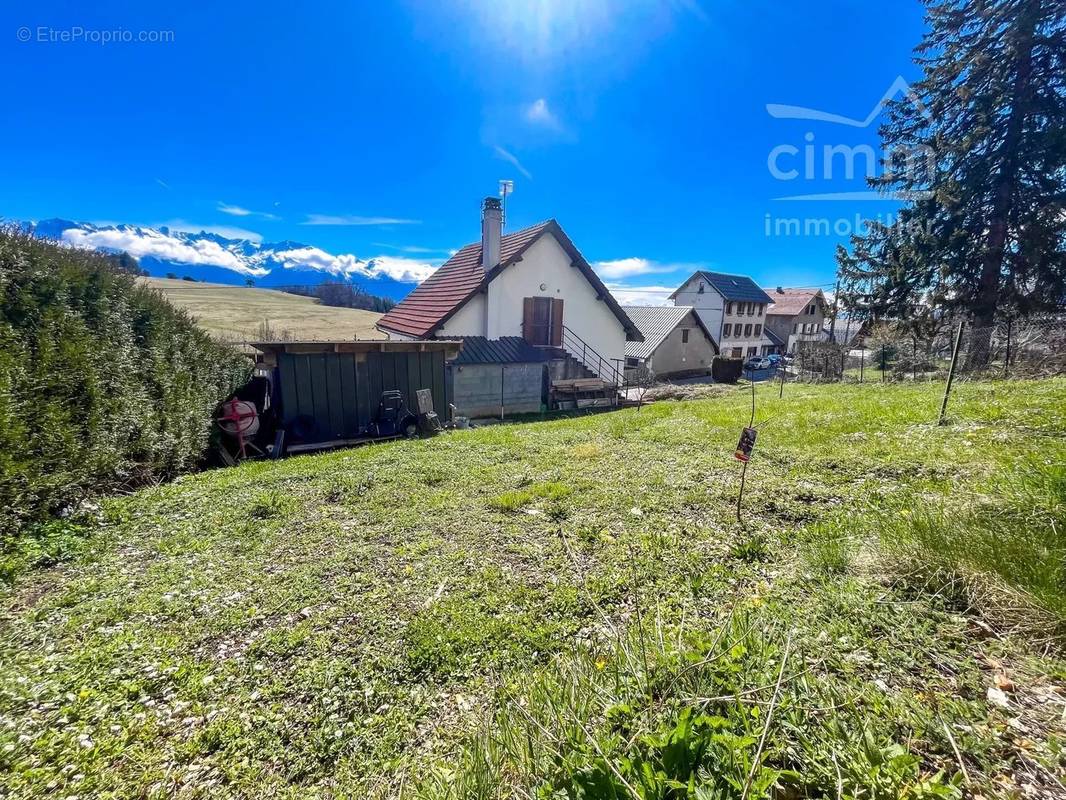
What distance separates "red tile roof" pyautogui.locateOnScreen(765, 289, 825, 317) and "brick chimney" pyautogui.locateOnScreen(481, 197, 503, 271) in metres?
38.2

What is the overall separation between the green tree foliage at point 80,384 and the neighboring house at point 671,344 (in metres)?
23.5

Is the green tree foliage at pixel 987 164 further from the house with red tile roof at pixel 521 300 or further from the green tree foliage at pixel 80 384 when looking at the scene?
the green tree foliage at pixel 80 384

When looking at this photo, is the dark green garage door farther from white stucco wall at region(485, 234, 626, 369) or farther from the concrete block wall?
white stucco wall at region(485, 234, 626, 369)

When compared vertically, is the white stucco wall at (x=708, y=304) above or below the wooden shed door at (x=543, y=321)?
above

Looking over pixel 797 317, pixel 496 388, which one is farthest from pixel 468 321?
pixel 797 317

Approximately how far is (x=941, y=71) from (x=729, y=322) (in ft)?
78.2

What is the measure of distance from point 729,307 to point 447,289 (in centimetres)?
2874

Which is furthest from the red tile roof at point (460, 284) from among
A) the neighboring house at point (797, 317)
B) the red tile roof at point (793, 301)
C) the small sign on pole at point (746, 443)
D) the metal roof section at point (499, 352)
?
the red tile roof at point (793, 301)

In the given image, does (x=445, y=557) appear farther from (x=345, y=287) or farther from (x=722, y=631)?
A: (x=345, y=287)

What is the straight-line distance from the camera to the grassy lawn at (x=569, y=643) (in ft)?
5.09

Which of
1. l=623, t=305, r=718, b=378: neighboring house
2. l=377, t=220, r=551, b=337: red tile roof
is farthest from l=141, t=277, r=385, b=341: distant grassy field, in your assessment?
l=623, t=305, r=718, b=378: neighboring house

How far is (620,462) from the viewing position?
21.1 ft

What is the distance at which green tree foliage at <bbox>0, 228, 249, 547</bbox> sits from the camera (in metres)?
3.74

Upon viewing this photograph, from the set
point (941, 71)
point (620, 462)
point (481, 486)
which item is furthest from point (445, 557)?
point (941, 71)
